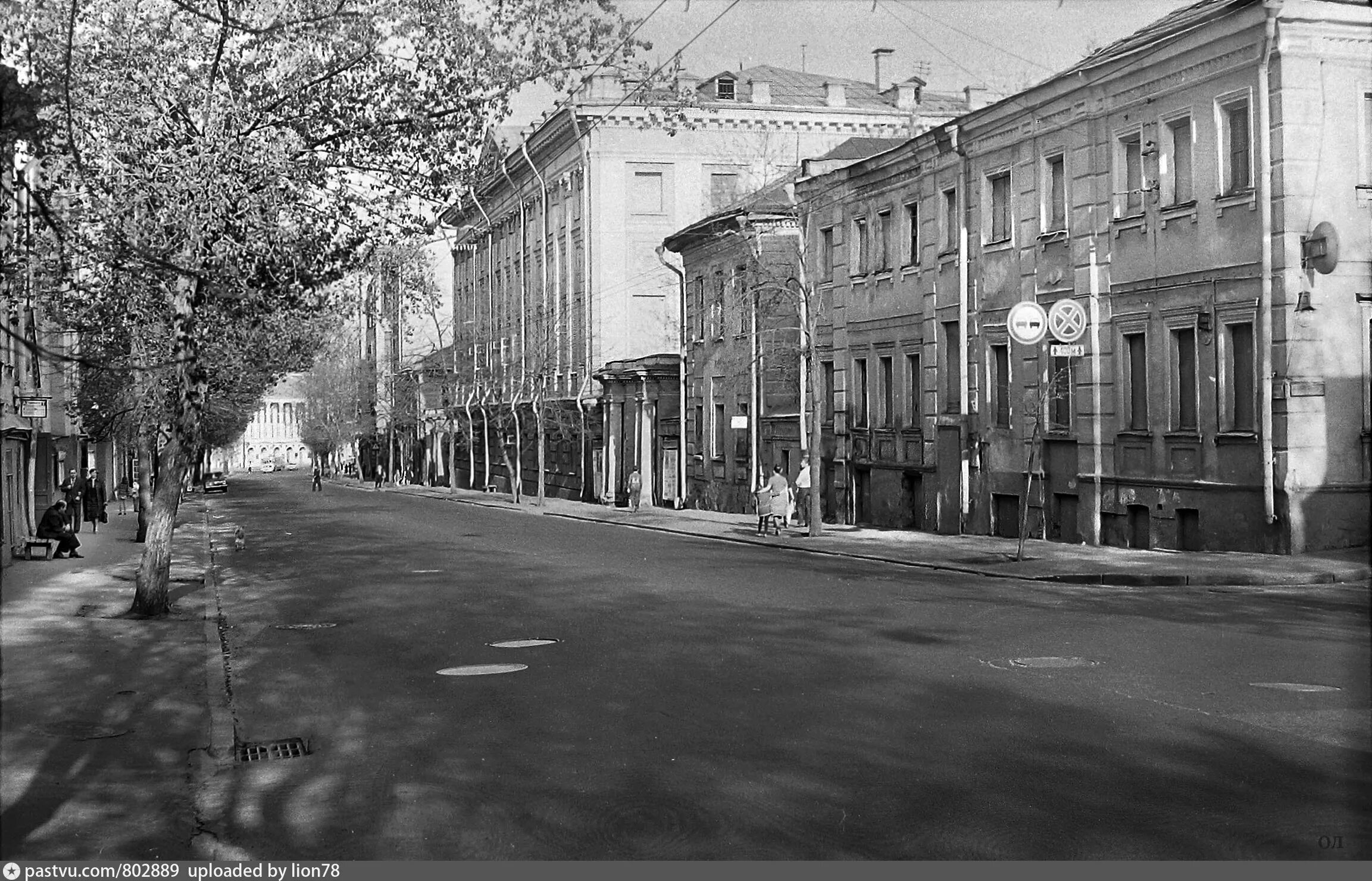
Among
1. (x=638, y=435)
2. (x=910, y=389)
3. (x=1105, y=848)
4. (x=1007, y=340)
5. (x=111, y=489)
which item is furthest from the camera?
(x=111, y=489)

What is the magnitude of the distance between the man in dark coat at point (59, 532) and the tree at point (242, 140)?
477 inches

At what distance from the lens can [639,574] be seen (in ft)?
76.9

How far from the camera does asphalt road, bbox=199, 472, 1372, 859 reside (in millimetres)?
7195

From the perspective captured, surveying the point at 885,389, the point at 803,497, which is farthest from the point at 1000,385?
the point at 803,497

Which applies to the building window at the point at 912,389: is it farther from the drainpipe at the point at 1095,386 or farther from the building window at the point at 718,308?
the building window at the point at 718,308

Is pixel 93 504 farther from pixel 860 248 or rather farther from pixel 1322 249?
pixel 1322 249

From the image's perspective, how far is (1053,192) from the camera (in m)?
30.3

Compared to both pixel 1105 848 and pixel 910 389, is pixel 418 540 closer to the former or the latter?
pixel 910 389

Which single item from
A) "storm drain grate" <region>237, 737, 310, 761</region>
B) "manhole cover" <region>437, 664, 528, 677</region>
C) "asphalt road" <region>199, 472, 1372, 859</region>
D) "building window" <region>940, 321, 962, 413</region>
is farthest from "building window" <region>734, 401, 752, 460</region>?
"storm drain grate" <region>237, 737, 310, 761</region>

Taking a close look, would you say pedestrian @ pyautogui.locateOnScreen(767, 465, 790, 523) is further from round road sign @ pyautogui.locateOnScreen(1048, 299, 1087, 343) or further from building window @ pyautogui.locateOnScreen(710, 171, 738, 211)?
building window @ pyautogui.locateOnScreen(710, 171, 738, 211)

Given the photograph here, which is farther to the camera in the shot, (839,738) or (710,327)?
(710,327)

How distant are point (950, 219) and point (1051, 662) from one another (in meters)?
22.9

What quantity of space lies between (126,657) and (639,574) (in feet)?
31.9
